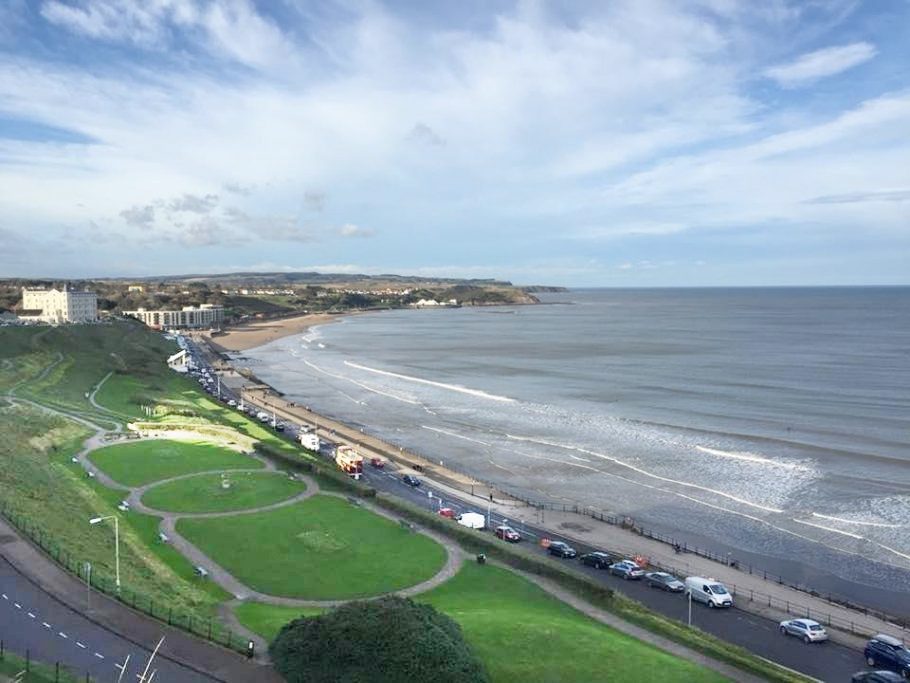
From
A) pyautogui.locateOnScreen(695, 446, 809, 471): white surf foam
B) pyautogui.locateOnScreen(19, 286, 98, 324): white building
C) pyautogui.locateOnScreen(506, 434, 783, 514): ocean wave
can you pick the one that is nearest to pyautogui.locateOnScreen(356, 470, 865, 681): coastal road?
pyautogui.locateOnScreen(506, 434, 783, 514): ocean wave

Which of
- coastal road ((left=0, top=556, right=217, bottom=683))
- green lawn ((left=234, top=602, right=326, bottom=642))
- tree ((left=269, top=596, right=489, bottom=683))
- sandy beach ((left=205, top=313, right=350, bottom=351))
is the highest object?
tree ((left=269, top=596, right=489, bottom=683))

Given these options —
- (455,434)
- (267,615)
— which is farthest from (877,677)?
(455,434)

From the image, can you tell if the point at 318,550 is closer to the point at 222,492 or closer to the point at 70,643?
the point at 222,492

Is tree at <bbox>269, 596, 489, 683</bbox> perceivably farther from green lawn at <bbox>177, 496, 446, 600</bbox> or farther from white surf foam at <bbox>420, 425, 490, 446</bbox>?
white surf foam at <bbox>420, 425, 490, 446</bbox>

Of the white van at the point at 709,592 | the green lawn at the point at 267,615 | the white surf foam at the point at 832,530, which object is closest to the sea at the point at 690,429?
the white surf foam at the point at 832,530

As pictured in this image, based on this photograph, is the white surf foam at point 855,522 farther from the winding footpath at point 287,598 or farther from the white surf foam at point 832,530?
the winding footpath at point 287,598
